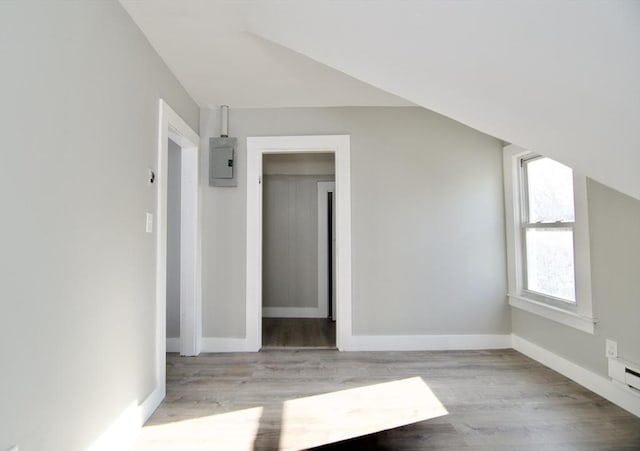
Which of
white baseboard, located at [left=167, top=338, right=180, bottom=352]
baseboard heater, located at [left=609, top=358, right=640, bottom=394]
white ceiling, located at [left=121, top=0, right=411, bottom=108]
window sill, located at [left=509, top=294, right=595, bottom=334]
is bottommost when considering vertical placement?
white baseboard, located at [left=167, top=338, right=180, bottom=352]

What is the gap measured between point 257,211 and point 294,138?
0.82 metres

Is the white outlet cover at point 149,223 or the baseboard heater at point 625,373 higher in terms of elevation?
the white outlet cover at point 149,223

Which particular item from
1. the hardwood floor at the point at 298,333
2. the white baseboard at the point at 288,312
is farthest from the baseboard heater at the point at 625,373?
the white baseboard at the point at 288,312

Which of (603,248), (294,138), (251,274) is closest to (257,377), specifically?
(251,274)

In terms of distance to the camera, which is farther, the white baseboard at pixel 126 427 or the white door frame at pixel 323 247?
the white door frame at pixel 323 247

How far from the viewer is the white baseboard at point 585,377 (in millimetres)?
1904

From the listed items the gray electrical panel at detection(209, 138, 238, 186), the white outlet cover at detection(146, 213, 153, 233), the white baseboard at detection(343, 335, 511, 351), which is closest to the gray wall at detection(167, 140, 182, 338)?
the gray electrical panel at detection(209, 138, 238, 186)

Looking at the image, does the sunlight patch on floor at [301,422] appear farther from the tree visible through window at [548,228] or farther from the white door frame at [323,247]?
the white door frame at [323,247]

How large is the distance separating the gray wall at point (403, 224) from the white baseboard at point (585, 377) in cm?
29

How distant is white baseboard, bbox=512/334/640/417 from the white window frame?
31cm

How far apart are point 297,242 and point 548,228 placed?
10.1ft

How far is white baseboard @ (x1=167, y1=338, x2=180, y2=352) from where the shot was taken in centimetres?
302

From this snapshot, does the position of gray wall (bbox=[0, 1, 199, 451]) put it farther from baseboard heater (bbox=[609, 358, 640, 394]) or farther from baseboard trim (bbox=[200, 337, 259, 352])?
baseboard heater (bbox=[609, 358, 640, 394])

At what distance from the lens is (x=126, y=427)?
165 centimetres
